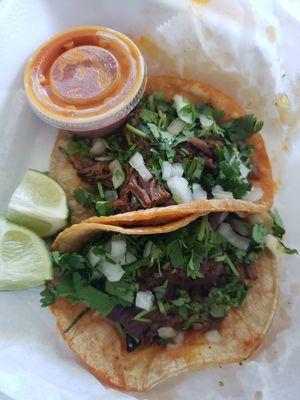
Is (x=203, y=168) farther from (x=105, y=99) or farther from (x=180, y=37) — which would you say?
(x=180, y=37)

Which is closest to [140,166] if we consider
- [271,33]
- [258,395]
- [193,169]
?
[193,169]

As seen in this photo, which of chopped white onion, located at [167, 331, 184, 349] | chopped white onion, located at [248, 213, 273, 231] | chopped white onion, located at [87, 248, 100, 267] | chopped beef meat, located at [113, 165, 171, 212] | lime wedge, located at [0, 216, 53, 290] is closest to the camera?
lime wedge, located at [0, 216, 53, 290]

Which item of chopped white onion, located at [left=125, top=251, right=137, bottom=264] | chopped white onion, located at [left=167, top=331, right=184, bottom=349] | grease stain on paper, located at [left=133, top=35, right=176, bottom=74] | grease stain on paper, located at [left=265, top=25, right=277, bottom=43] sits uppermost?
grease stain on paper, located at [left=265, top=25, right=277, bottom=43]

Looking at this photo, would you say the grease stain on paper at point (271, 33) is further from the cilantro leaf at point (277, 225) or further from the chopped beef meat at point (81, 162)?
the chopped beef meat at point (81, 162)

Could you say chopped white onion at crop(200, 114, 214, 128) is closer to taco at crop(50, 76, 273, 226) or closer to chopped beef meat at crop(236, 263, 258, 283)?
taco at crop(50, 76, 273, 226)

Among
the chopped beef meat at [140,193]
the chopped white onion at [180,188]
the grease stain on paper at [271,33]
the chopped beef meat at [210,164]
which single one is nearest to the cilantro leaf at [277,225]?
the chopped beef meat at [210,164]

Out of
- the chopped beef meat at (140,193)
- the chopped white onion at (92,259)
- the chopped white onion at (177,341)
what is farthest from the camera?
the chopped white onion at (177,341)

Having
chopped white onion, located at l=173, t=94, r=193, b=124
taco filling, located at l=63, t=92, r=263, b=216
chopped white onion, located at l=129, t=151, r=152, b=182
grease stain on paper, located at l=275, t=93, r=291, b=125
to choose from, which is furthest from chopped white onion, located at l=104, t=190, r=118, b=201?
grease stain on paper, located at l=275, t=93, r=291, b=125
